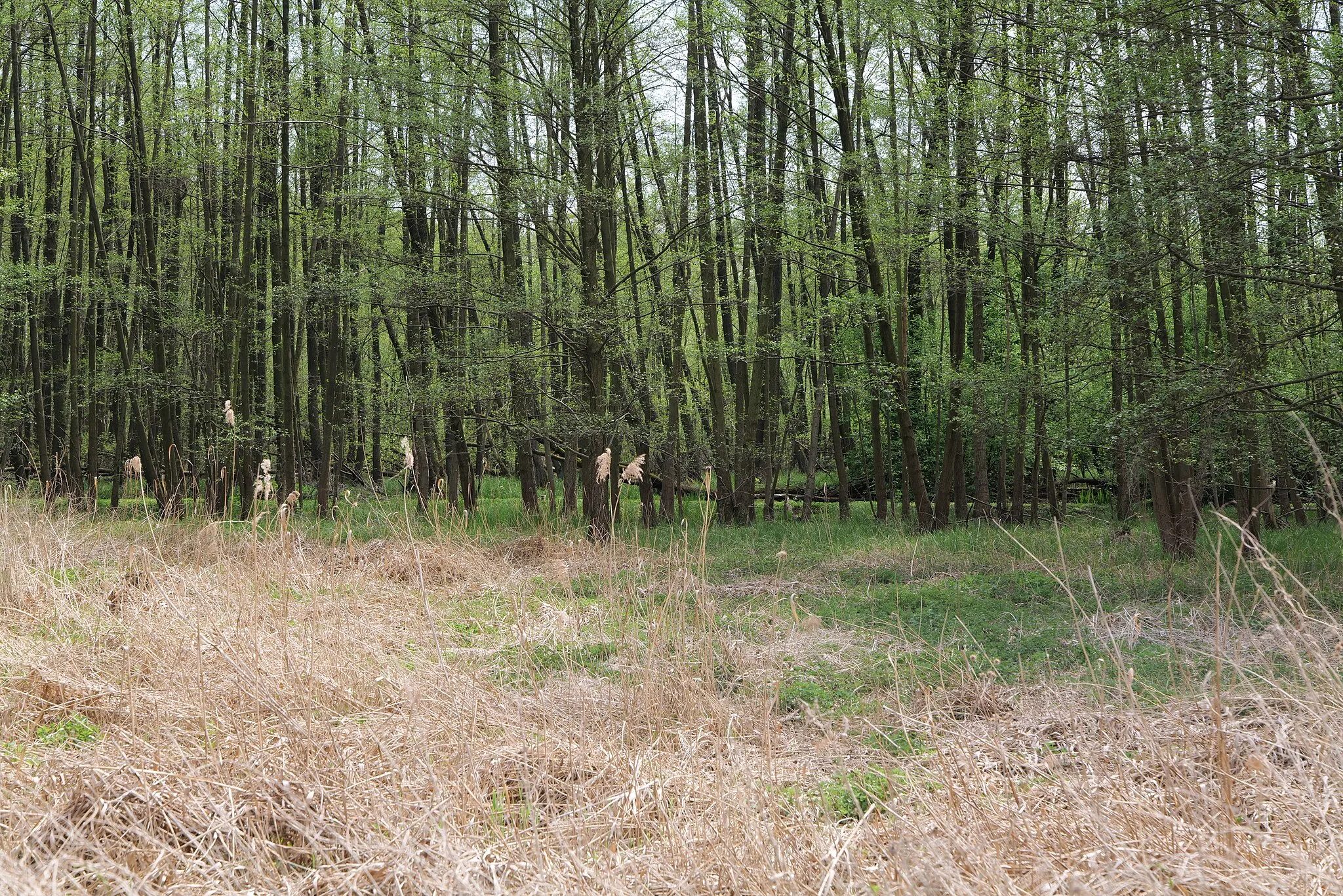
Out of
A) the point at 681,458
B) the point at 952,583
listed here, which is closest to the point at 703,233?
the point at 681,458

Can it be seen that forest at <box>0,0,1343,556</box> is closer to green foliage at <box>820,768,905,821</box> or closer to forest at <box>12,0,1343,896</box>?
forest at <box>12,0,1343,896</box>

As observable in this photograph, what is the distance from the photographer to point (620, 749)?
303cm

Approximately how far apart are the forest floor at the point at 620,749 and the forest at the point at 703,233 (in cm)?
282

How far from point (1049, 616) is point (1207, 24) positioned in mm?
5475

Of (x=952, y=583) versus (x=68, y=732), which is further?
(x=952, y=583)

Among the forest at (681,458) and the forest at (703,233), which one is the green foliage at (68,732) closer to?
the forest at (681,458)

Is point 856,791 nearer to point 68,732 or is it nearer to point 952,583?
point 68,732

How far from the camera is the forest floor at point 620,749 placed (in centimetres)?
204

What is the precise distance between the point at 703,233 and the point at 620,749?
32.3ft

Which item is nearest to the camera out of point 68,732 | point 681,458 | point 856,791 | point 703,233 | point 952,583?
point 856,791

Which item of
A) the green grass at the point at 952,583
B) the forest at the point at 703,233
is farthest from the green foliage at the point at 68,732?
the forest at the point at 703,233

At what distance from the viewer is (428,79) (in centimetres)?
1045

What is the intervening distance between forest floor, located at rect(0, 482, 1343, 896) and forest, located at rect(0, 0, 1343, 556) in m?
2.82

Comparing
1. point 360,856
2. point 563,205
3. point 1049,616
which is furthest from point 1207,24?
point 360,856
